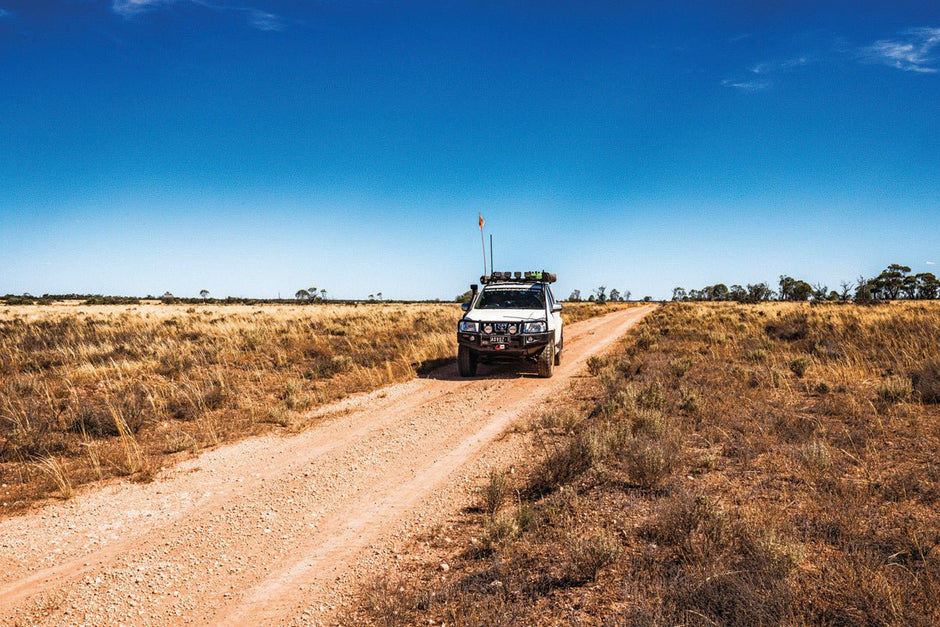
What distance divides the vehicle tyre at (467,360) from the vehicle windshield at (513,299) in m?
1.36

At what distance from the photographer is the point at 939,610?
269 cm

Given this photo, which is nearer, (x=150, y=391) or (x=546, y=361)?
(x=150, y=391)

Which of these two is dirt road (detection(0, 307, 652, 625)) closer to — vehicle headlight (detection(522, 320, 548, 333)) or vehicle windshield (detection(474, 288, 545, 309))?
vehicle headlight (detection(522, 320, 548, 333))

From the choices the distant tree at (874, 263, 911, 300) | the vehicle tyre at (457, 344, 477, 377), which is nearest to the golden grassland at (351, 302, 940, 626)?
the vehicle tyre at (457, 344, 477, 377)

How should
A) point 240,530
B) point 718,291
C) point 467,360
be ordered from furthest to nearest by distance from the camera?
point 718,291, point 467,360, point 240,530

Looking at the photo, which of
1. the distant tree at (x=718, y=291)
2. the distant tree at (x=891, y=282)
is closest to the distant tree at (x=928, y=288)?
the distant tree at (x=891, y=282)

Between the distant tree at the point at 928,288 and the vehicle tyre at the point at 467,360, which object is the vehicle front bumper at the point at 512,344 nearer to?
the vehicle tyre at the point at 467,360

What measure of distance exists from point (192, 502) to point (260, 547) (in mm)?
1453

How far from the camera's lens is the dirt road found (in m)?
3.32

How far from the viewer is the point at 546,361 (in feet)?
36.7

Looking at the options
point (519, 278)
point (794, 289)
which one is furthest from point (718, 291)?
point (519, 278)

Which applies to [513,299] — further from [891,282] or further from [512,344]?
[891,282]

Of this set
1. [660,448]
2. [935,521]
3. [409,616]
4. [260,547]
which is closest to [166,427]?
[260,547]

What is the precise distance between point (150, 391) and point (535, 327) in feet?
27.5
